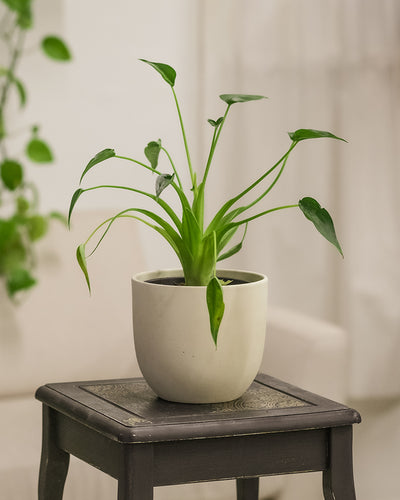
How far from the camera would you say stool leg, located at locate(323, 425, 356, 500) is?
1396mm

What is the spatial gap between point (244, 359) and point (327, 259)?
4.63ft

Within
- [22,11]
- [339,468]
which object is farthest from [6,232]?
[339,468]

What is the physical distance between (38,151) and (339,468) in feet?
4.74

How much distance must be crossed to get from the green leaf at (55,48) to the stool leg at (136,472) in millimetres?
A: 1494

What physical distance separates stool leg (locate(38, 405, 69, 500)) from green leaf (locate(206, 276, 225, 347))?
382mm

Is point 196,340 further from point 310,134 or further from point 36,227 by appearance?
point 36,227

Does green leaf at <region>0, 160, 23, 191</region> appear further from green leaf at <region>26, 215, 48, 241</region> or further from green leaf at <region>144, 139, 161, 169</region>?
green leaf at <region>144, 139, 161, 169</region>

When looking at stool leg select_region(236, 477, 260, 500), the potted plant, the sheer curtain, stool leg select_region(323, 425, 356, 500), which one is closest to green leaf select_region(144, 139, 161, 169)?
the potted plant

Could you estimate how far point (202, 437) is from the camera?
1.31 m

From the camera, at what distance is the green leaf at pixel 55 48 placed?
2520 mm

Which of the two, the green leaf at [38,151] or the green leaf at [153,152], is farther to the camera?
the green leaf at [38,151]

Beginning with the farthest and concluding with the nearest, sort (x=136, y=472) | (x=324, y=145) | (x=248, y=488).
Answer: (x=324, y=145)
(x=248, y=488)
(x=136, y=472)

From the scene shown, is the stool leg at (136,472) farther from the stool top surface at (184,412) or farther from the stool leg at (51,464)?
the stool leg at (51,464)

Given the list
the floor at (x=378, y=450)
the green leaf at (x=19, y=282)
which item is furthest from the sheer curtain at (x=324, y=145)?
the green leaf at (x=19, y=282)
